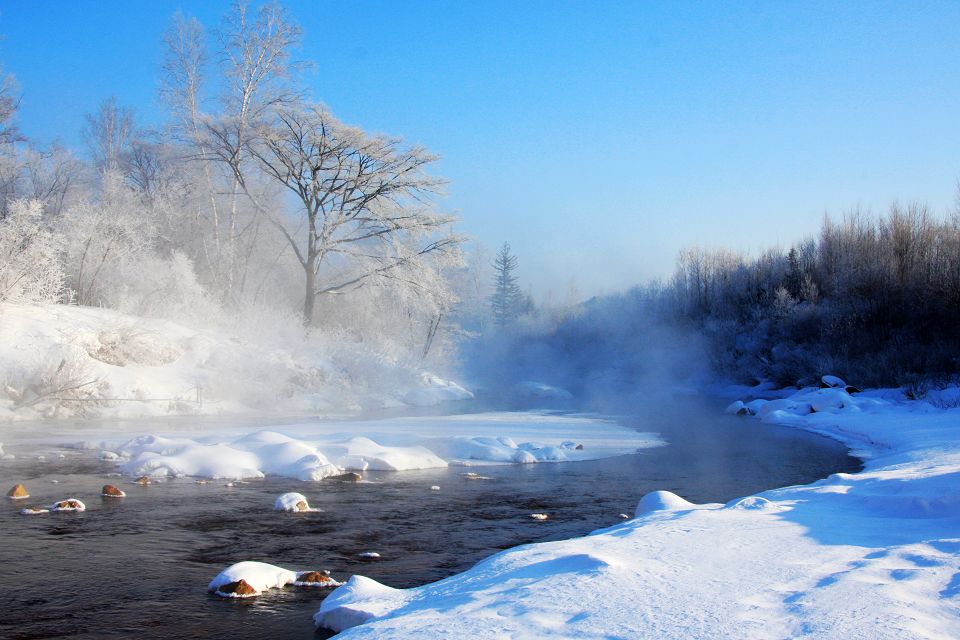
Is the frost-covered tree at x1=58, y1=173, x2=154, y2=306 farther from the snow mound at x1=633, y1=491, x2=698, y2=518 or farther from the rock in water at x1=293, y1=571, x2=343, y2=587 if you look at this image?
the snow mound at x1=633, y1=491, x2=698, y2=518

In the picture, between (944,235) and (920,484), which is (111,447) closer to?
(920,484)

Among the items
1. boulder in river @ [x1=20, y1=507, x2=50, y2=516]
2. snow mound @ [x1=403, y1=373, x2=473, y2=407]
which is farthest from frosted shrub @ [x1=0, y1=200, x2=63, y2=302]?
boulder in river @ [x1=20, y1=507, x2=50, y2=516]

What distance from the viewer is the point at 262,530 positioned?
7.71m

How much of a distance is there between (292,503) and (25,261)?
Answer: 15.0 metres

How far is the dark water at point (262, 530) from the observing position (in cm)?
518

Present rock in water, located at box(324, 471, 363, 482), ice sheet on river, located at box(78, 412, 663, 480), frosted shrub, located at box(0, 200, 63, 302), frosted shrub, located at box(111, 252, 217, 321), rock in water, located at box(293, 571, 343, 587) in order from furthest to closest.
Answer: frosted shrub, located at box(111, 252, 217, 321) → frosted shrub, located at box(0, 200, 63, 302) → ice sheet on river, located at box(78, 412, 663, 480) → rock in water, located at box(324, 471, 363, 482) → rock in water, located at box(293, 571, 343, 587)

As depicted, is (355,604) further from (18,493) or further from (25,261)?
(25,261)

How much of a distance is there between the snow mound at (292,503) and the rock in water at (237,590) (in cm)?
298

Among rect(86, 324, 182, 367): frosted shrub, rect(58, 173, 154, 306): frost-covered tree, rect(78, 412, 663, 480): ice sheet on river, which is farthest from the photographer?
rect(58, 173, 154, 306): frost-covered tree

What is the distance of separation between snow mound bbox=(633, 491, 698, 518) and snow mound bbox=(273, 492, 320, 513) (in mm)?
3908

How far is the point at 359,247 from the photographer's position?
29.2m

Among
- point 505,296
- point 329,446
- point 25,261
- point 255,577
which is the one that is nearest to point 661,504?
point 255,577

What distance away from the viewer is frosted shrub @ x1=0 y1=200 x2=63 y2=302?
18828 mm

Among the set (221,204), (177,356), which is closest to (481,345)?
(221,204)
